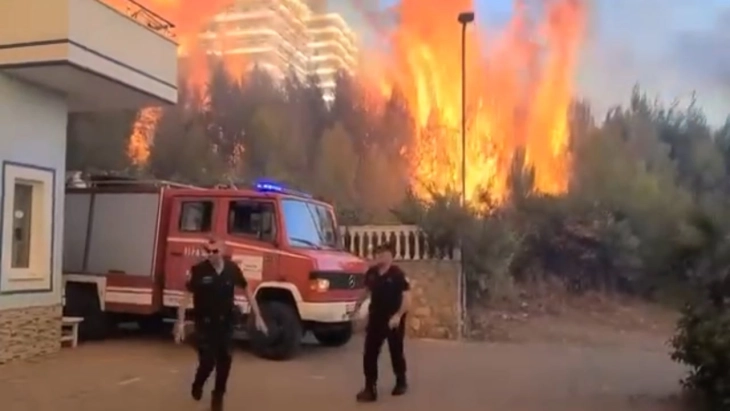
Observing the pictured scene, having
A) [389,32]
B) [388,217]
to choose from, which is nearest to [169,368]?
[388,217]

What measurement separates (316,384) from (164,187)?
463 cm

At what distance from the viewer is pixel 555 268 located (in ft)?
70.4

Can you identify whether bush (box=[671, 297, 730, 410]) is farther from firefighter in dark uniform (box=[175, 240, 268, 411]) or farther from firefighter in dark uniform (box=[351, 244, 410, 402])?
firefighter in dark uniform (box=[175, 240, 268, 411])

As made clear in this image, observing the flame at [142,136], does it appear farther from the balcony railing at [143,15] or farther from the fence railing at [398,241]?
the balcony railing at [143,15]

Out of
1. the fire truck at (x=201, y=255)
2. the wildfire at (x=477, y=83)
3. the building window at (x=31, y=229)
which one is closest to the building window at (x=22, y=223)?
the building window at (x=31, y=229)

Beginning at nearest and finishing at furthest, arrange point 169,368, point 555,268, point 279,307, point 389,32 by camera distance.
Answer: point 169,368
point 279,307
point 555,268
point 389,32

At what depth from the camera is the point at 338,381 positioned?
10711mm

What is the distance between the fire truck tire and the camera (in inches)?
485

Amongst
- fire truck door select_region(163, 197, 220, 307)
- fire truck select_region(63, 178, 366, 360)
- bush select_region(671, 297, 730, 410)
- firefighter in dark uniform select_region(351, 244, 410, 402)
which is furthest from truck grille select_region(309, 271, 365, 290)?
bush select_region(671, 297, 730, 410)

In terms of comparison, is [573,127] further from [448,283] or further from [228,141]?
[448,283]

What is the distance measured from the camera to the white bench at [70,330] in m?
13.3

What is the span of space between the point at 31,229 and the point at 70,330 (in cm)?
→ 192

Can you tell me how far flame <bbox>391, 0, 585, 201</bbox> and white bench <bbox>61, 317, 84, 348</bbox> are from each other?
14.3 metres

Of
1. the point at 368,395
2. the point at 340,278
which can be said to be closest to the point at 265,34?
the point at 340,278
